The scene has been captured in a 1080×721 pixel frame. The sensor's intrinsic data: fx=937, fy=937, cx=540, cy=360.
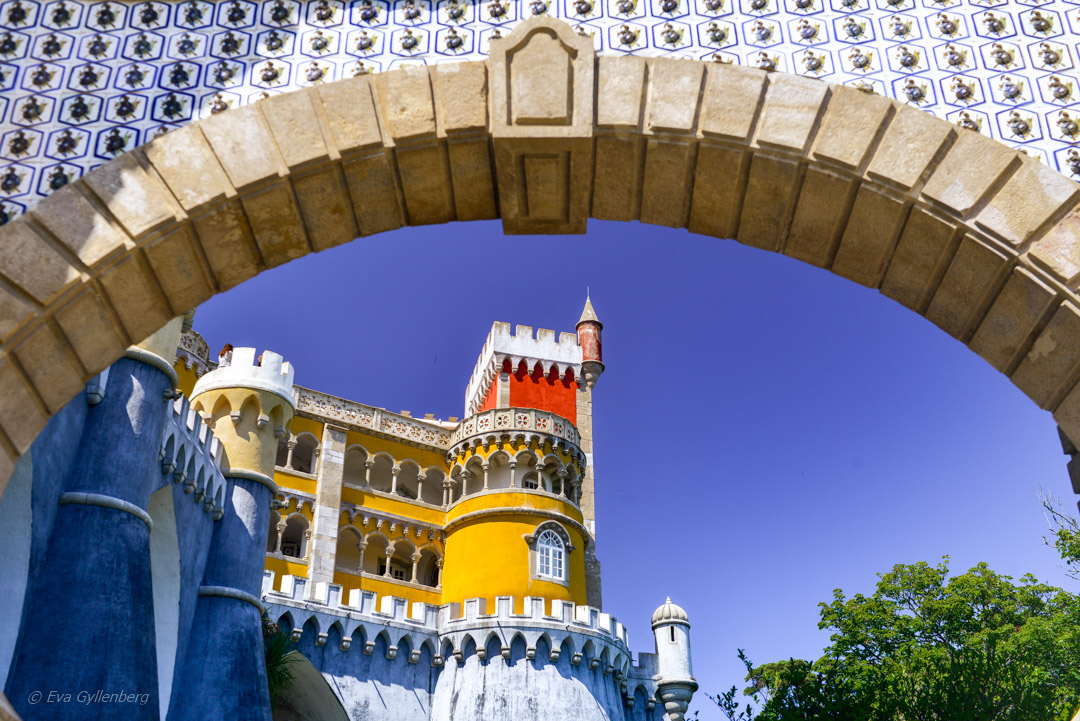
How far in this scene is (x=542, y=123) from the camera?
450 cm

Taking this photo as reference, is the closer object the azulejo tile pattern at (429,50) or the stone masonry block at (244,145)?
the stone masonry block at (244,145)

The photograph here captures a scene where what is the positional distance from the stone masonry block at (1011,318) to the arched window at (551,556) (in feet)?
70.4

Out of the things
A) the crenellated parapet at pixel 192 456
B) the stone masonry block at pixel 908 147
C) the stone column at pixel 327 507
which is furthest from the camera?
the stone column at pixel 327 507

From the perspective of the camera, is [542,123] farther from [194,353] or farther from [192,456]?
[194,353]

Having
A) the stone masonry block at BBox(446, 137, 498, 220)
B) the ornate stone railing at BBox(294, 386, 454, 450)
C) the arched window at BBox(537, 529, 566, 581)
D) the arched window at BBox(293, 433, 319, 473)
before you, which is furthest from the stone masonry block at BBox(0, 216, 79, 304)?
the arched window at BBox(293, 433, 319, 473)

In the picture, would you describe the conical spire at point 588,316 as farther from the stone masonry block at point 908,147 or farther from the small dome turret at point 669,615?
the stone masonry block at point 908,147

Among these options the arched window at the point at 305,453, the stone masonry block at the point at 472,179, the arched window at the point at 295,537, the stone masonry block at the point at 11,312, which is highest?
the arched window at the point at 305,453

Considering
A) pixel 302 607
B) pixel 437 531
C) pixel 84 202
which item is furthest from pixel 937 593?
pixel 84 202

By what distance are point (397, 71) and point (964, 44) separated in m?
2.95

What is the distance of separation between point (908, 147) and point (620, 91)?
4.53ft

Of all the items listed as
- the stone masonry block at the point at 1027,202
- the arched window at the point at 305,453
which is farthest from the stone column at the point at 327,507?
the stone masonry block at the point at 1027,202

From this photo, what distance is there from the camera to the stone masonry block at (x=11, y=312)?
3.88 m

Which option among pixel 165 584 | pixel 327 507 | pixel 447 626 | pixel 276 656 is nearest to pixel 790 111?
pixel 165 584

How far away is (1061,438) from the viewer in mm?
4680
